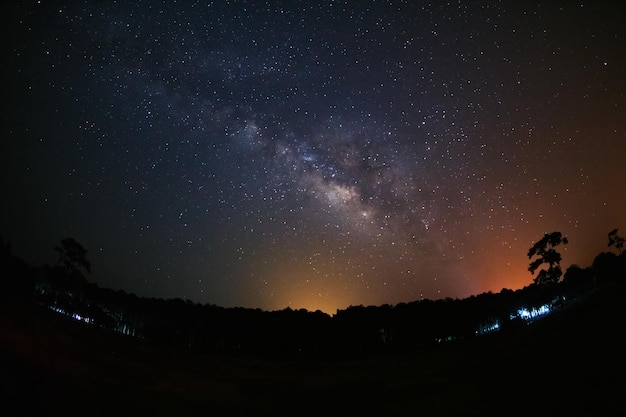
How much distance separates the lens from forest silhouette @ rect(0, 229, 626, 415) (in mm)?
20188

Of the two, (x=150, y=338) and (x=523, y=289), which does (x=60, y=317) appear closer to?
(x=150, y=338)

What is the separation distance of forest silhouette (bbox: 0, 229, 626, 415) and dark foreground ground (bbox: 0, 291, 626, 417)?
0.44ft

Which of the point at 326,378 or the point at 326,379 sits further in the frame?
the point at 326,378

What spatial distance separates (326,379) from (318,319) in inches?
742

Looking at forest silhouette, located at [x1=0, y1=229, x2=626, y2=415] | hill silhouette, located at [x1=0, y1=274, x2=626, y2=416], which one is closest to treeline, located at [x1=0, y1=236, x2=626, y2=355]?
forest silhouette, located at [x1=0, y1=229, x2=626, y2=415]

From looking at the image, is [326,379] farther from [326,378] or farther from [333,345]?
[333,345]

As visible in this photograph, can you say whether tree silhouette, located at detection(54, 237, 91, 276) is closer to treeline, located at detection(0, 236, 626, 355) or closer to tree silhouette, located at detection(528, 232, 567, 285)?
treeline, located at detection(0, 236, 626, 355)

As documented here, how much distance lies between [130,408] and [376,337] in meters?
32.5

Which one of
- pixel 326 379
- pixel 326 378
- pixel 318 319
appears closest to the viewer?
pixel 326 379

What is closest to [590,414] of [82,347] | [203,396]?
[203,396]

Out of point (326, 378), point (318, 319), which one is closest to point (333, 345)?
point (318, 319)

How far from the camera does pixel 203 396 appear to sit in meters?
24.0

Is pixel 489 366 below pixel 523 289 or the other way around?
below

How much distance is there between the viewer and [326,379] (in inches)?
1201
